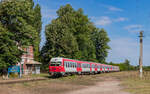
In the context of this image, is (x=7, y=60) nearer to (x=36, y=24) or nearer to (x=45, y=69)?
(x=45, y=69)

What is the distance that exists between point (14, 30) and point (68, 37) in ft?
80.8

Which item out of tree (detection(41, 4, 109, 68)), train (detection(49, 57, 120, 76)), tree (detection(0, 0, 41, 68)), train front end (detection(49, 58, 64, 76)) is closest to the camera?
tree (detection(0, 0, 41, 68))

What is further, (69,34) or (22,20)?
(69,34)

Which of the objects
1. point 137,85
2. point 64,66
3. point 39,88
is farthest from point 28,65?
point 39,88

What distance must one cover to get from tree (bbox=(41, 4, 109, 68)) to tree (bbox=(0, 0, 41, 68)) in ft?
69.9

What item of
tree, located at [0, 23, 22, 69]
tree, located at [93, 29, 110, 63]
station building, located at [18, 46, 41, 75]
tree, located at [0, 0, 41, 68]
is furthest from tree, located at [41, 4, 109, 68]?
tree, located at [0, 23, 22, 69]

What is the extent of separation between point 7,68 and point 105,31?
185 ft

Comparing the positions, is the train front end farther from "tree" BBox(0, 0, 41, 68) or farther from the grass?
the grass

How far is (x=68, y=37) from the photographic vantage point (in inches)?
2267

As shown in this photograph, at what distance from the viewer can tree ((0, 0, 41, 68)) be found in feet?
105

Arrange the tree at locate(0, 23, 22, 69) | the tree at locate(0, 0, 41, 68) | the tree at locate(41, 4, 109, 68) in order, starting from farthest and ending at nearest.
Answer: the tree at locate(41, 4, 109, 68) → the tree at locate(0, 0, 41, 68) → the tree at locate(0, 23, 22, 69)

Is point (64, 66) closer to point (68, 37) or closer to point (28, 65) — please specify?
point (28, 65)

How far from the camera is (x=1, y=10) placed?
33.4m

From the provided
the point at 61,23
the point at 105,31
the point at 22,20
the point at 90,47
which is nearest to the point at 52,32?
the point at 61,23
